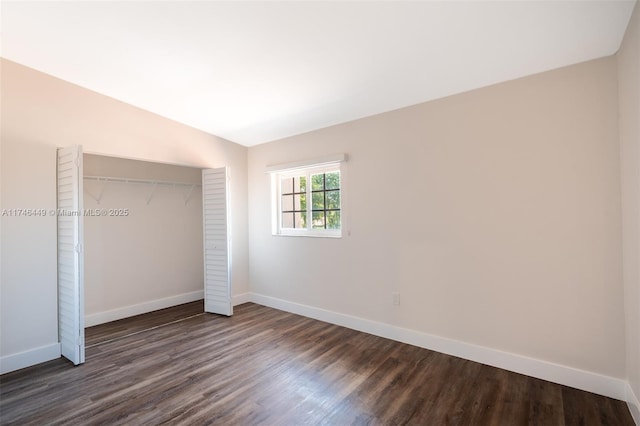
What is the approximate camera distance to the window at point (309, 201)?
11.8 ft

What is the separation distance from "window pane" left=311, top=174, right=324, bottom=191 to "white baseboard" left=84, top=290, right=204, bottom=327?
8.26ft

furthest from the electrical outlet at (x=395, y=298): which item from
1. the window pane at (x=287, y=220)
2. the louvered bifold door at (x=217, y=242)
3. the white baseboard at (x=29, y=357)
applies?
the white baseboard at (x=29, y=357)

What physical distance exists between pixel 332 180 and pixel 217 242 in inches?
65.9

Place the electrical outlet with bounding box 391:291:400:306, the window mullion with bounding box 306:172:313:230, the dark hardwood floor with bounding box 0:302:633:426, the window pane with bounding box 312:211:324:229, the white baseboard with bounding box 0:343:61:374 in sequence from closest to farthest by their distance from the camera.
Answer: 1. the dark hardwood floor with bounding box 0:302:633:426
2. the white baseboard with bounding box 0:343:61:374
3. the electrical outlet with bounding box 391:291:400:306
4. the window pane with bounding box 312:211:324:229
5. the window mullion with bounding box 306:172:313:230

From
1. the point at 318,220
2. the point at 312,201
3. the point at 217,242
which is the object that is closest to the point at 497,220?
the point at 318,220

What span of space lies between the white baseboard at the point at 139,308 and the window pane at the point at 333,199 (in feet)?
8.52

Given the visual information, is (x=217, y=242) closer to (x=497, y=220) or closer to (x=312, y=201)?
→ (x=312, y=201)

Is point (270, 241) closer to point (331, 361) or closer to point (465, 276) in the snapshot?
point (331, 361)

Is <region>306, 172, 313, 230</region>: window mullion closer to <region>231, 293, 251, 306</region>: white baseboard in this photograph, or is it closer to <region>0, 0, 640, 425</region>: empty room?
<region>0, 0, 640, 425</region>: empty room

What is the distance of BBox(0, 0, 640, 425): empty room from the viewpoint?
1906mm

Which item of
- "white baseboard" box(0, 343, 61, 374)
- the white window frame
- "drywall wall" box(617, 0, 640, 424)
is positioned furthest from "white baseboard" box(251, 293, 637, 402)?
"white baseboard" box(0, 343, 61, 374)

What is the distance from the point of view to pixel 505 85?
2.43m

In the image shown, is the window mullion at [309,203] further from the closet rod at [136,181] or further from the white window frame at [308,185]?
the closet rod at [136,181]

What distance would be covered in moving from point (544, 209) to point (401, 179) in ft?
3.88
